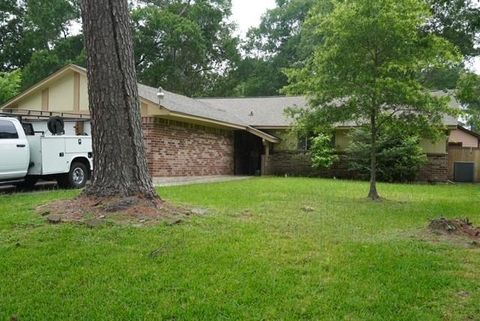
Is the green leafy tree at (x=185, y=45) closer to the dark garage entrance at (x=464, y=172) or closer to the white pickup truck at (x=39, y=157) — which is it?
the dark garage entrance at (x=464, y=172)

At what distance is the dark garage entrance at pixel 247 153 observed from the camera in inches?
886

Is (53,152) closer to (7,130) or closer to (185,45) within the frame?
(7,130)

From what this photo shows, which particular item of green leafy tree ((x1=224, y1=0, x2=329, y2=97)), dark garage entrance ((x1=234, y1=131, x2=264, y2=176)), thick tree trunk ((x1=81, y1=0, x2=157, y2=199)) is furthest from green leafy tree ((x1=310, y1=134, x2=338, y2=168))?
green leafy tree ((x1=224, y1=0, x2=329, y2=97))

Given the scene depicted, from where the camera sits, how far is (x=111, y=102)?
264 inches

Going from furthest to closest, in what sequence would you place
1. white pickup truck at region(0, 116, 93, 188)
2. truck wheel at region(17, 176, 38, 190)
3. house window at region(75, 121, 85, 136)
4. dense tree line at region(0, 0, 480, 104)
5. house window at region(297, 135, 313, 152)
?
1. dense tree line at region(0, 0, 480, 104)
2. house window at region(297, 135, 313, 152)
3. house window at region(75, 121, 85, 136)
4. truck wheel at region(17, 176, 38, 190)
5. white pickup truck at region(0, 116, 93, 188)

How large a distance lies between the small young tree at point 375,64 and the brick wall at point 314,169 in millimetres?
8930

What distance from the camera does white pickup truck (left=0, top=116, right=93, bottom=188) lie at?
10023 millimetres

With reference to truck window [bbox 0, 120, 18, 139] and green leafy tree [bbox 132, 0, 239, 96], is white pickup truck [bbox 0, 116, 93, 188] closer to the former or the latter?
truck window [bbox 0, 120, 18, 139]

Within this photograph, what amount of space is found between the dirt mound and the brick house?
794 centimetres

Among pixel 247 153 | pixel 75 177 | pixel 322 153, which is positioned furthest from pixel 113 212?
pixel 247 153

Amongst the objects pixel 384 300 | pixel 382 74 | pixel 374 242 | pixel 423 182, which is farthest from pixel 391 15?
pixel 423 182

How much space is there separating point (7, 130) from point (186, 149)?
8158 millimetres

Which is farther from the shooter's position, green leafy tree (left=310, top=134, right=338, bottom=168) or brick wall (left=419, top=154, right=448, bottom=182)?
green leafy tree (left=310, top=134, right=338, bottom=168)

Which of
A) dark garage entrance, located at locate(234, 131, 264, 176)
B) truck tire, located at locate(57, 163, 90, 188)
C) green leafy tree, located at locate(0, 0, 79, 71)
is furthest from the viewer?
green leafy tree, located at locate(0, 0, 79, 71)
